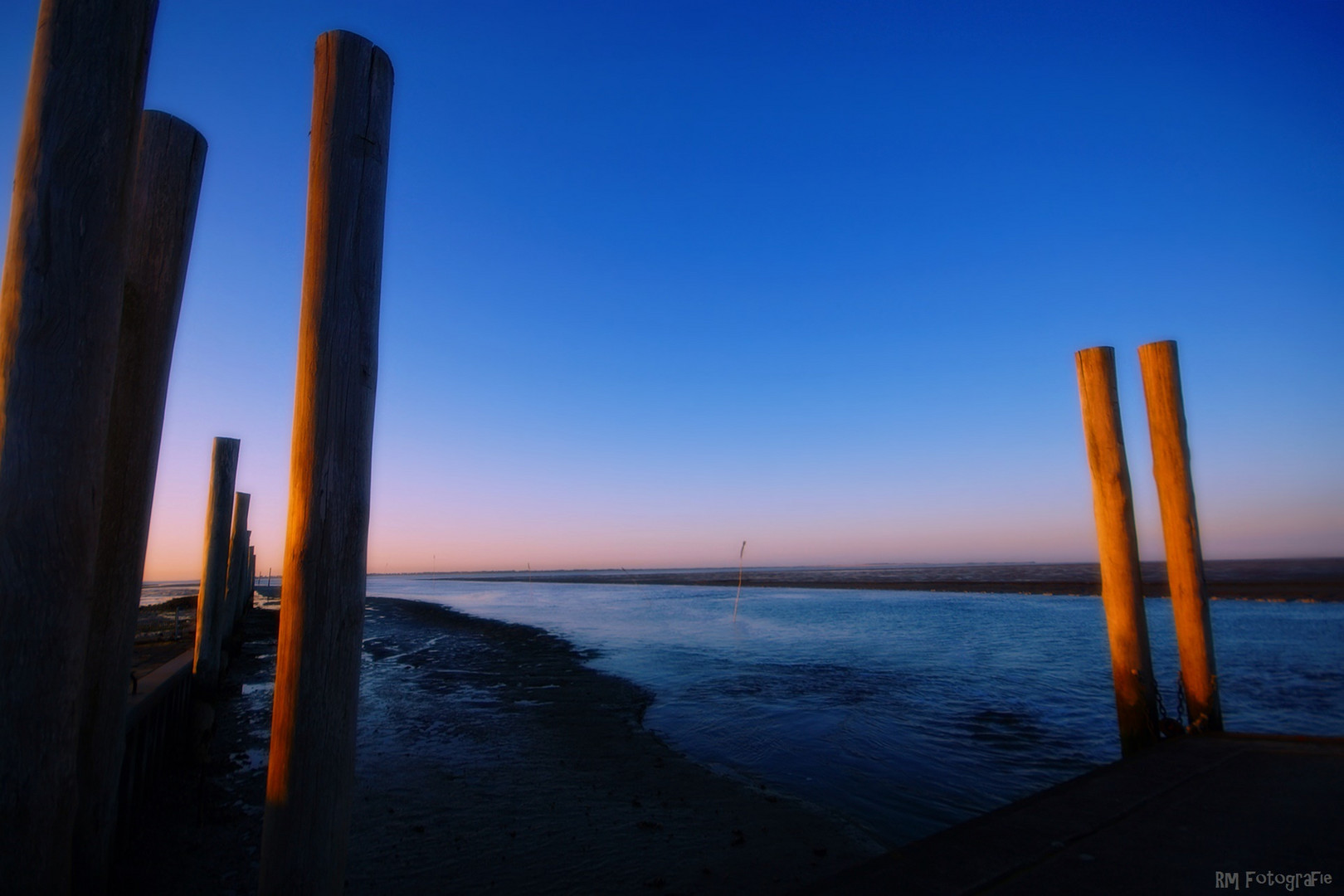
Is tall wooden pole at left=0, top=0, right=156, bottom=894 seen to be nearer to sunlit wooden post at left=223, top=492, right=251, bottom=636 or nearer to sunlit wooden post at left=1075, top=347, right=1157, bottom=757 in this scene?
sunlit wooden post at left=1075, top=347, right=1157, bottom=757

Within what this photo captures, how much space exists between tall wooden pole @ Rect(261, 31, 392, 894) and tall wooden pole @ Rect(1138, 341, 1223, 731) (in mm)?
6441

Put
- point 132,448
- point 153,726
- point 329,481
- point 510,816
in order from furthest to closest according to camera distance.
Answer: point 153,726 < point 510,816 < point 132,448 < point 329,481

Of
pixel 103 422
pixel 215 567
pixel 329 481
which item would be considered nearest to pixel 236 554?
pixel 215 567

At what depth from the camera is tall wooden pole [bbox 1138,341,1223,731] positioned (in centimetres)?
551

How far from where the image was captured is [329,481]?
7.51 feet

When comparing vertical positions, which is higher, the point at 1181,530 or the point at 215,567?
the point at 1181,530

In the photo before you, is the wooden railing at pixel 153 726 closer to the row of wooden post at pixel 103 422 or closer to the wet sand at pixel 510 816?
the wet sand at pixel 510 816

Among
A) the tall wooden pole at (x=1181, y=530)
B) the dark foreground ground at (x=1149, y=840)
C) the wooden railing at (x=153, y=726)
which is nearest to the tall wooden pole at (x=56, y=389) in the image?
the wooden railing at (x=153, y=726)

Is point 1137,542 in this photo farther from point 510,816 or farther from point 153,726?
point 153,726

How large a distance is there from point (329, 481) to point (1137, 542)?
6307 mm

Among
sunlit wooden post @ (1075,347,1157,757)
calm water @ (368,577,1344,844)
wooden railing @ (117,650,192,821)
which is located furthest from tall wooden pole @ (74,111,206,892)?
sunlit wooden post @ (1075,347,1157,757)

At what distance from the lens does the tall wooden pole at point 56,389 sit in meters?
2.09

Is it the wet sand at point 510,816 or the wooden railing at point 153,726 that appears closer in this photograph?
the wet sand at point 510,816

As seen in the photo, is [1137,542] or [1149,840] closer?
[1149,840]
